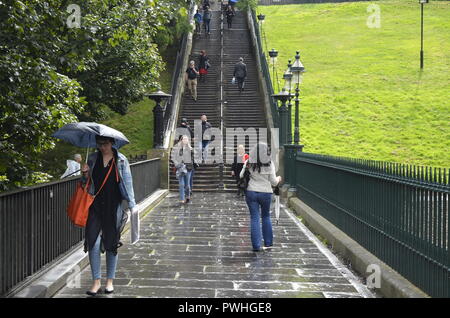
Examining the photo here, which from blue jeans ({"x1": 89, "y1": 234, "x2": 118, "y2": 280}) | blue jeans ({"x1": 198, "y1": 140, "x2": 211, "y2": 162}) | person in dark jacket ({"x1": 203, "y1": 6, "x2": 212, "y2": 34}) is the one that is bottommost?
blue jeans ({"x1": 89, "y1": 234, "x2": 118, "y2": 280})

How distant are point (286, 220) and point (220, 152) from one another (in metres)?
8.99

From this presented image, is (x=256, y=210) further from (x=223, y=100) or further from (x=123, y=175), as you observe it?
(x=223, y=100)

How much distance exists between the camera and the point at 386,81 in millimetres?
34438

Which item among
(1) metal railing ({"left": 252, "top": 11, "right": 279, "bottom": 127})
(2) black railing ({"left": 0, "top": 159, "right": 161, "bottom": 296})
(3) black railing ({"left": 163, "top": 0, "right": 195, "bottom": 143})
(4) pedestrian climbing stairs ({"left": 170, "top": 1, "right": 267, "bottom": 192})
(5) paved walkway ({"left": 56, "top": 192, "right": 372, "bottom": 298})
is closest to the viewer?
(2) black railing ({"left": 0, "top": 159, "right": 161, "bottom": 296})

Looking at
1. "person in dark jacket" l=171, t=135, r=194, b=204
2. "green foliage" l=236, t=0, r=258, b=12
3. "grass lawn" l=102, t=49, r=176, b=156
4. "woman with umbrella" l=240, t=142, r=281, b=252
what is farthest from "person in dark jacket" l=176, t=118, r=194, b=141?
"green foliage" l=236, t=0, r=258, b=12

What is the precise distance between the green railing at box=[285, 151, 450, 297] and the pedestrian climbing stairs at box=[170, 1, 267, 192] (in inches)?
386

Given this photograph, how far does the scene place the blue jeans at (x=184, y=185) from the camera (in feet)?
51.1

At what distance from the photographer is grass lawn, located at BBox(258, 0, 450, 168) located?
2581cm

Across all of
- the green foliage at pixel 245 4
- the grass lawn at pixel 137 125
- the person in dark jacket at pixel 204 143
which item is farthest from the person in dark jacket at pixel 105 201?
the green foliage at pixel 245 4

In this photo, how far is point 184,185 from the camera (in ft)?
52.5

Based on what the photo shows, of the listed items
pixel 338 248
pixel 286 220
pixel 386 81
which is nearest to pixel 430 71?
pixel 386 81

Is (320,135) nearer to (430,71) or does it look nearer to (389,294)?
(430,71)

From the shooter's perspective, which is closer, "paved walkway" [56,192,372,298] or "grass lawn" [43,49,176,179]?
"paved walkway" [56,192,372,298]

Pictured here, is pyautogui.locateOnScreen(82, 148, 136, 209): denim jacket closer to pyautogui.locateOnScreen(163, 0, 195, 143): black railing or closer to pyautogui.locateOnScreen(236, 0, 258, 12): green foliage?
pyautogui.locateOnScreen(163, 0, 195, 143): black railing
